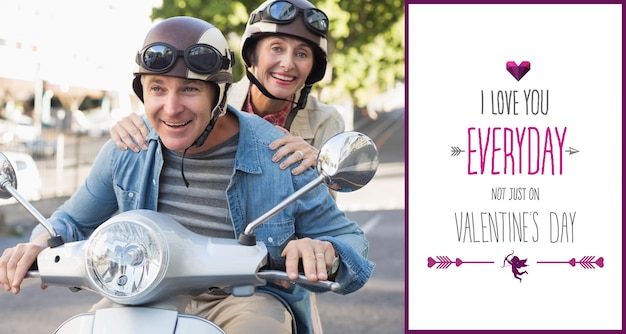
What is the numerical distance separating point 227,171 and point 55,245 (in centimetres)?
58

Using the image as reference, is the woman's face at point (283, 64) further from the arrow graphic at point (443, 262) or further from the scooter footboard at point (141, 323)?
the arrow graphic at point (443, 262)

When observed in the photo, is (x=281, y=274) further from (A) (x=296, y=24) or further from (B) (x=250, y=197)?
(A) (x=296, y=24)

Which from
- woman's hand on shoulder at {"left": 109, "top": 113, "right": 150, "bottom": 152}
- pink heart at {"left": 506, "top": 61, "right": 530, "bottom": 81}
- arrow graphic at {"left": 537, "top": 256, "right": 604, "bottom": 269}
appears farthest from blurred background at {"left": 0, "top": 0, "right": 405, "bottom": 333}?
woman's hand on shoulder at {"left": 109, "top": 113, "right": 150, "bottom": 152}

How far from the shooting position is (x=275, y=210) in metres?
2.32

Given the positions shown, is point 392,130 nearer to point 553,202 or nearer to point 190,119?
point 553,202

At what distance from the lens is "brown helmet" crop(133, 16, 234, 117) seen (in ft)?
8.49

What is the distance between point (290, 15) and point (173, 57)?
1.51 m

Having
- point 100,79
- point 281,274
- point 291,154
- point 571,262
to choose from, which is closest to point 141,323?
point 281,274

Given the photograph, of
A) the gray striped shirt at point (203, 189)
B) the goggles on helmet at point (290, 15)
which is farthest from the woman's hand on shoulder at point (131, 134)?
the goggles on helmet at point (290, 15)

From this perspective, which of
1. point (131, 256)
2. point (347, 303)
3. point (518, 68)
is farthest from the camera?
point (347, 303)

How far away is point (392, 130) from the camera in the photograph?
5541cm

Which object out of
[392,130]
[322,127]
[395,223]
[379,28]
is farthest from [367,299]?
[392,130]

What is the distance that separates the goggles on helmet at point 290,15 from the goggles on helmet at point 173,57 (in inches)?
55.8

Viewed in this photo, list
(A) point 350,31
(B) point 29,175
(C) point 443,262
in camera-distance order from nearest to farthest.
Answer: (C) point 443,262
(B) point 29,175
(A) point 350,31
